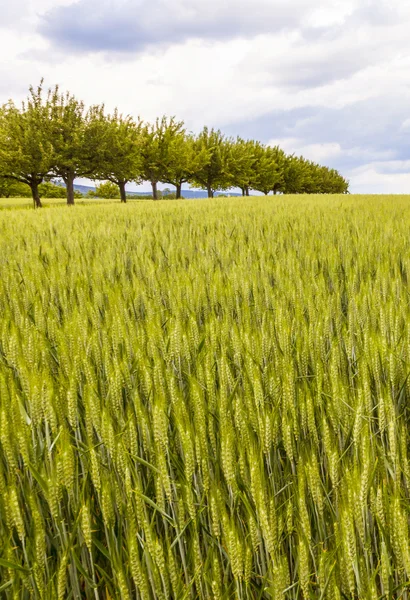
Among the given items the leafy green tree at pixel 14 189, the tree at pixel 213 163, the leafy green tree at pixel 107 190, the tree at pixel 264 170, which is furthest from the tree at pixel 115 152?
the leafy green tree at pixel 107 190

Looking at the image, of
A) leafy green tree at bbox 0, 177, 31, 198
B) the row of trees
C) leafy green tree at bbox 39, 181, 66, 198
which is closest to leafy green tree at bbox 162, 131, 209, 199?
the row of trees

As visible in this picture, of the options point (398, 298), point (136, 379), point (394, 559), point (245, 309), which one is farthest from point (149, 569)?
point (398, 298)

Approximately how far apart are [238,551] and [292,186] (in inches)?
2460

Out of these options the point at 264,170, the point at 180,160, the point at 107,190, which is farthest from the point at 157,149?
the point at 107,190

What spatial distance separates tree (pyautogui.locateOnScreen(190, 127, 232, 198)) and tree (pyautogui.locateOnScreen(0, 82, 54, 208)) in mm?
15484

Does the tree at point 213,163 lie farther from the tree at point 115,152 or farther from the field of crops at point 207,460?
the field of crops at point 207,460

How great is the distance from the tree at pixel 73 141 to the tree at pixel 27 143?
49 cm

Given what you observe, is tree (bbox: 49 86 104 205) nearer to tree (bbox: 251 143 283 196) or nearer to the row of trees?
the row of trees

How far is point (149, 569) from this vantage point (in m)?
0.85

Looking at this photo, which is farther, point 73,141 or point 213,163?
point 213,163

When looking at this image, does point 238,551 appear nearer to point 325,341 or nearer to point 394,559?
point 394,559

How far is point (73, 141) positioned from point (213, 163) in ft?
59.4

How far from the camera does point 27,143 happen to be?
24.4m

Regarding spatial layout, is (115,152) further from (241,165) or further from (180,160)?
(241,165)
